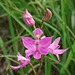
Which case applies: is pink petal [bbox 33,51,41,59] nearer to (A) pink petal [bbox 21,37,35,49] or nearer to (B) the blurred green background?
(A) pink petal [bbox 21,37,35,49]

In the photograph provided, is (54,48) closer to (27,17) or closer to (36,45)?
(36,45)

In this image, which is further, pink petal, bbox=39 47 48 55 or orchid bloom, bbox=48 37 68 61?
orchid bloom, bbox=48 37 68 61

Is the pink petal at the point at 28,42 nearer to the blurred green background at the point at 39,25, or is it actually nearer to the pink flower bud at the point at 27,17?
the pink flower bud at the point at 27,17

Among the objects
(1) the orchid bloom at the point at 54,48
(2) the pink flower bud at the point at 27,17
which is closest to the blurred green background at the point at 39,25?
(1) the orchid bloom at the point at 54,48

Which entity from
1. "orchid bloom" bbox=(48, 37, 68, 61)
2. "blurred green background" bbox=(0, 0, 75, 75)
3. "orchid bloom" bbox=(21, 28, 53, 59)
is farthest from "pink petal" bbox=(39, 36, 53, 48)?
"blurred green background" bbox=(0, 0, 75, 75)

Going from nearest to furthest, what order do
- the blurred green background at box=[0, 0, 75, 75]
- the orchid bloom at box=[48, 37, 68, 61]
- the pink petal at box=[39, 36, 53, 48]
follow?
the pink petal at box=[39, 36, 53, 48], the orchid bloom at box=[48, 37, 68, 61], the blurred green background at box=[0, 0, 75, 75]

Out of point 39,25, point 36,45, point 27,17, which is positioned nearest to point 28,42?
point 36,45

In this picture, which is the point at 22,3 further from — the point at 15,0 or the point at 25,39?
the point at 25,39

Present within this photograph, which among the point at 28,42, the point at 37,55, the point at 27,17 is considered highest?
the point at 27,17
